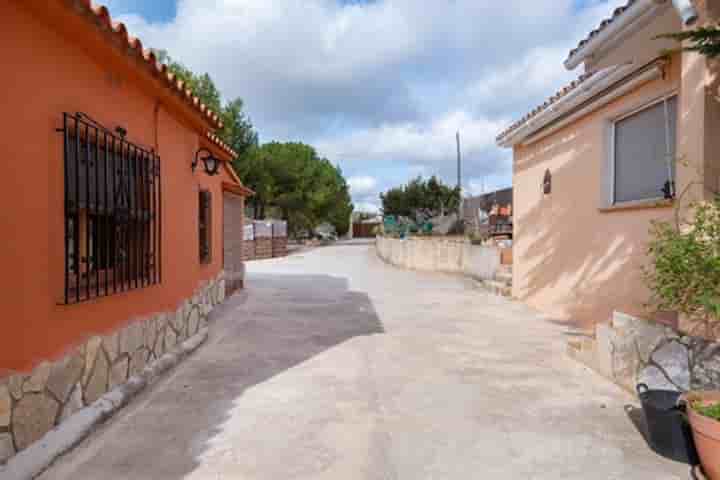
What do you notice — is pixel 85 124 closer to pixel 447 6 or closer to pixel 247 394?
pixel 247 394

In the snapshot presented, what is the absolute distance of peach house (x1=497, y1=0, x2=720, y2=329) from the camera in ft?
13.9

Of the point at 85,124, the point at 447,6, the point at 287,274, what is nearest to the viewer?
the point at 85,124

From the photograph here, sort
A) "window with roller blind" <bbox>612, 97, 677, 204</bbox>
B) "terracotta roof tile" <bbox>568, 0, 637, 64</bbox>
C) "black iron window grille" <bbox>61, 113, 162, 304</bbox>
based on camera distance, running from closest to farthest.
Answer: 1. "black iron window grille" <bbox>61, 113, 162, 304</bbox>
2. "terracotta roof tile" <bbox>568, 0, 637, 64</bbox>
3. "window with roller blind" <bbox>612, 97, 677, 204</bbox>

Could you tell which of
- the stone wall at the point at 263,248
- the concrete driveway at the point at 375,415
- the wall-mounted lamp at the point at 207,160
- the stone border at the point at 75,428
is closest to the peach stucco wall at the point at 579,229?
the concrete driveway at the point at 375,415

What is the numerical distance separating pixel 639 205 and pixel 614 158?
123 centimetres

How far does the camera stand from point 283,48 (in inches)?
457

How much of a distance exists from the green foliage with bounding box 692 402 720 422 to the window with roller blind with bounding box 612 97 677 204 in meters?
3.19

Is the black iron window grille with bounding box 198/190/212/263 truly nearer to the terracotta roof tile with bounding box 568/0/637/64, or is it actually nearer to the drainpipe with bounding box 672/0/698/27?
the terracotta roof tile with bounding box 568/0/637/64

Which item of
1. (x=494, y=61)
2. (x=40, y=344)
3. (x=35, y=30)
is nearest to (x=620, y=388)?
(x=40, y=344)

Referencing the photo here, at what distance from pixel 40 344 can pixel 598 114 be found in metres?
7.46

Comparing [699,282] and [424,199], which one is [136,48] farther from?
[424,199]

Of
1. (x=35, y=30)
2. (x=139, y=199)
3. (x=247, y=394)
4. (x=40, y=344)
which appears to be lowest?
(x=247, y=394)

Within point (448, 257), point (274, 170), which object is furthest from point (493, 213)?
point (274, 170)

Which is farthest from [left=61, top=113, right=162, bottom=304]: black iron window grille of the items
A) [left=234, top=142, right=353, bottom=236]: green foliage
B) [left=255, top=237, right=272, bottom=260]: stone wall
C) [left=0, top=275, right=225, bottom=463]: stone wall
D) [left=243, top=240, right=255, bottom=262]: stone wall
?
[left=234, top=142, right=353, bottom=236]: green foliage
